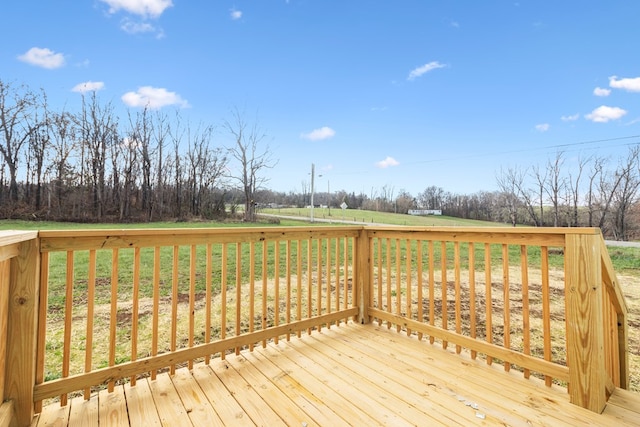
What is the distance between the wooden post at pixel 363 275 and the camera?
2.87 meters

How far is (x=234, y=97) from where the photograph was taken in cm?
1550

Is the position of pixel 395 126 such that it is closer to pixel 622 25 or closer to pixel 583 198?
pixel 622 25

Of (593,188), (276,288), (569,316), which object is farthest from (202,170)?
(593,188)

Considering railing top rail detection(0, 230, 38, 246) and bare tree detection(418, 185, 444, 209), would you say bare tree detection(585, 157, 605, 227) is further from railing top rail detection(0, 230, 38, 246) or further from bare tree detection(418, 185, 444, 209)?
railing top rail detection(0, 230, 38, 246)

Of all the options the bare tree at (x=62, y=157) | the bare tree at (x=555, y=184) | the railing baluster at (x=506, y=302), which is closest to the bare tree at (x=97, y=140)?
the bare tree at (x=62, y=157)

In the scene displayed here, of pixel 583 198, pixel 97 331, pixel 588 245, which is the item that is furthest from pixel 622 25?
pixel 97 331

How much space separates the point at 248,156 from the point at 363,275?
48.7 ft

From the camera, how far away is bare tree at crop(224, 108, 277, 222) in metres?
16.0

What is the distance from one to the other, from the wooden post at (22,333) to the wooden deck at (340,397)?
0.49 ft

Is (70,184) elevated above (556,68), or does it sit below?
below

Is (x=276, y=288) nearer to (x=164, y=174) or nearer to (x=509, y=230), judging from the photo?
(x=509, y=230)

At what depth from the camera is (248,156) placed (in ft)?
53.9

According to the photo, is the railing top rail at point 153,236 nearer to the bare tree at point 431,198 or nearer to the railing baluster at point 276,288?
the railing baluster at point 276,288

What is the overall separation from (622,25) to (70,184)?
19811 mm
